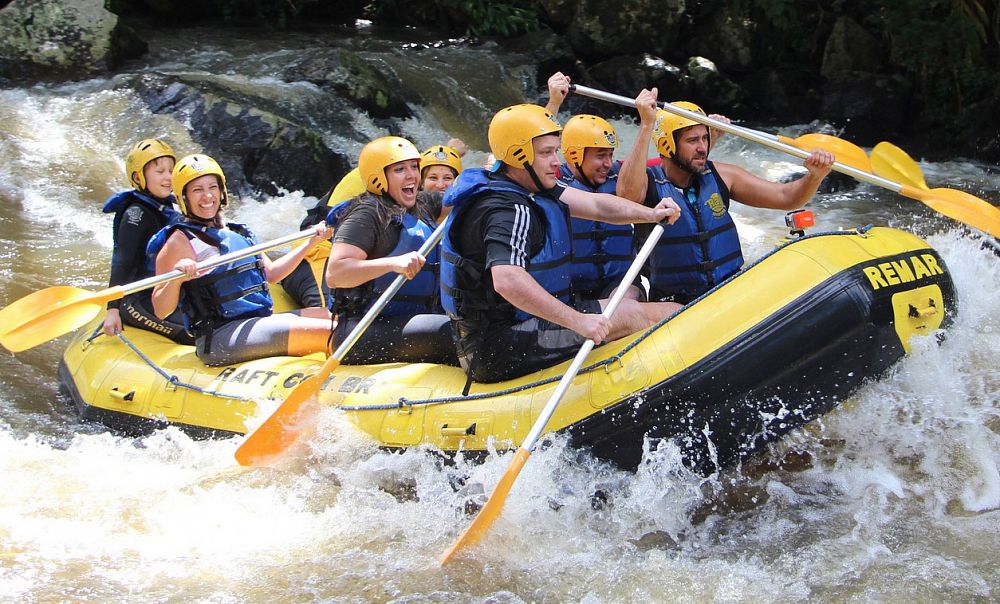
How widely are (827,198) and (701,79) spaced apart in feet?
10.1

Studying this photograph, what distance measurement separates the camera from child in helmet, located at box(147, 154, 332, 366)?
16.4 ft

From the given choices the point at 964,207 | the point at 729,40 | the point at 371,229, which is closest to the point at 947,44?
the point at 729,40

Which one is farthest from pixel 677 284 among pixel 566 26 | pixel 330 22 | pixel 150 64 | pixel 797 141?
pixel 330 22

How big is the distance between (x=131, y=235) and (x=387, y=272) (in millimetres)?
1600

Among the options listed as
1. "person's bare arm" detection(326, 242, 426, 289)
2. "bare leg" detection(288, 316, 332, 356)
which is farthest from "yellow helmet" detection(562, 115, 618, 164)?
"bare leg" detection(288, 316, 332, 356)

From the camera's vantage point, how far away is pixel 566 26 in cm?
1320

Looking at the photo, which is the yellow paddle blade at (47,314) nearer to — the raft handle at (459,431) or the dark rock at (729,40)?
the raft handle at (459,431)

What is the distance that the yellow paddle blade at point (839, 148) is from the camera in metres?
4.68

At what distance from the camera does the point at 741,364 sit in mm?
3779

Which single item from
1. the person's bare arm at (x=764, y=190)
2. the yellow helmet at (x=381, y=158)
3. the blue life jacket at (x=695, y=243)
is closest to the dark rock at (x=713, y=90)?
the person's bare arm at (x=764, y=190)

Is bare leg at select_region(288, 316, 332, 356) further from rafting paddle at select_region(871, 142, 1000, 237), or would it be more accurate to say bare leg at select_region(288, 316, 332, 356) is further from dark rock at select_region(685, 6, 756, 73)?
dark rock at select_region(685, 6, 756, 73)

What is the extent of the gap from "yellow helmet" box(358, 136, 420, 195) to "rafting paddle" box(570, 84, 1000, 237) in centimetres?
106

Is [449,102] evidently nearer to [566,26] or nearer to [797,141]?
[566,26]

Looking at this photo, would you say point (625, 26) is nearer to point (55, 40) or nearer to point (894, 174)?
point (55, 40)
